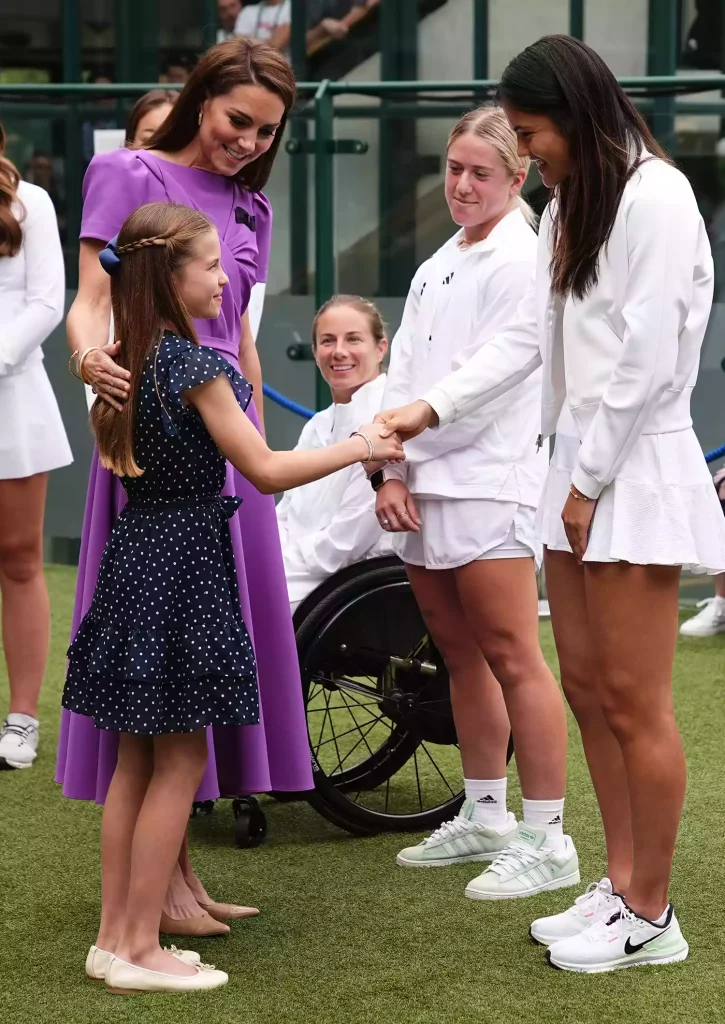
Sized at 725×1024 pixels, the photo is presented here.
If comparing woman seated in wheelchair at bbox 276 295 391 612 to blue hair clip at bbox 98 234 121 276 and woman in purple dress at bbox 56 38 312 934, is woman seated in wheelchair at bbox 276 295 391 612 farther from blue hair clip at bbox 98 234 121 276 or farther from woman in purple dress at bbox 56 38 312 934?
blue hair clip at bbox 98 234 121 276

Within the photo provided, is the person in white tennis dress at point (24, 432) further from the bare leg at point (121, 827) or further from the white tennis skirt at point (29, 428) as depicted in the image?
the bare leg at point (121, 827)

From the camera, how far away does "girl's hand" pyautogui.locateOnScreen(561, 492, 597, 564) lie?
242 cm

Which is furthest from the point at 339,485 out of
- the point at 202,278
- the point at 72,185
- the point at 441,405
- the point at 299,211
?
the point at 72,185

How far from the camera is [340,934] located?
9.14 ft

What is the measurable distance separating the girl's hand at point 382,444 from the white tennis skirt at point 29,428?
1.45 meters

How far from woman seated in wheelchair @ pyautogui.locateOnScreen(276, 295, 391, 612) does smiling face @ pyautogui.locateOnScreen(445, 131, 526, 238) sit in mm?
671

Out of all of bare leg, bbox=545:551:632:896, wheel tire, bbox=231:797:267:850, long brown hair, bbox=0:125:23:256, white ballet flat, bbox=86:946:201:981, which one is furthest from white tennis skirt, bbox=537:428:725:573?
long brown hair, bbox=0:125:23:256

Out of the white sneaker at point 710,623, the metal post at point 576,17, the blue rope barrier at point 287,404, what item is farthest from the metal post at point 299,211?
the white sneaker at point 710,623

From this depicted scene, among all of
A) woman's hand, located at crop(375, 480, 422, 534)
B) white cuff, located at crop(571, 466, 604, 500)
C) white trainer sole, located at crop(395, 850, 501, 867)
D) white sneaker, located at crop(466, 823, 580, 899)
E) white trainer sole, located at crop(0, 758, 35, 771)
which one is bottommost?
white trainer sole, located at crop(0, 758, 35, 771)

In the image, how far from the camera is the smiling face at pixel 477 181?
2980 mm

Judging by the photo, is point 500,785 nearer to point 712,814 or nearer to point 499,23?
point 712,814

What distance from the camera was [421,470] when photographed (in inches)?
119

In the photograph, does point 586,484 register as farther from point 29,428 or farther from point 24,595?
point 24,595

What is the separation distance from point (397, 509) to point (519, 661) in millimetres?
391
